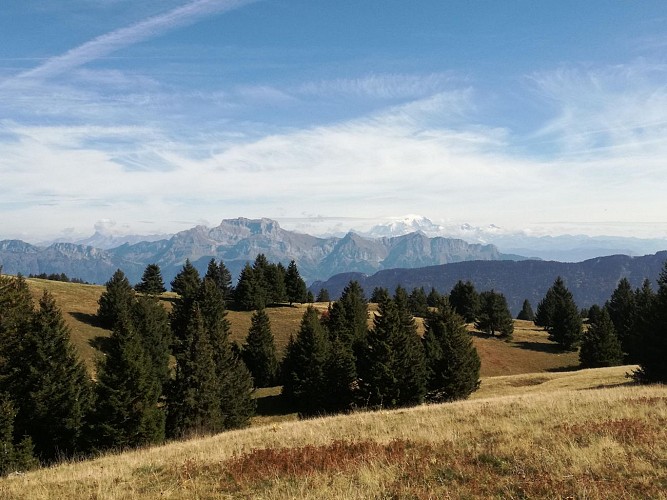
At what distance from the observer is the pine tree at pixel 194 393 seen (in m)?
35.8

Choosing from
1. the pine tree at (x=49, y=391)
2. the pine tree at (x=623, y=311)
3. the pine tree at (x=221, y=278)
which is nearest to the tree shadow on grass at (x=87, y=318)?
the pine tree at (x=221, y=278)

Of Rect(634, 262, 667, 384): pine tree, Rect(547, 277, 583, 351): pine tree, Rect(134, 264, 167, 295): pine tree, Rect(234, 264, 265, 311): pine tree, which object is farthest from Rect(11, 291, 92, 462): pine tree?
Rect(547, 277, 583, 351): pine tree

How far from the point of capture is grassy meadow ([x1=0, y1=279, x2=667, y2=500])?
8.88 meters

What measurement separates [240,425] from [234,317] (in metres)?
50.2

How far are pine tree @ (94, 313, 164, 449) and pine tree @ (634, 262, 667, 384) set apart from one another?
39.7 metres

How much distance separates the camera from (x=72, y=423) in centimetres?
3058

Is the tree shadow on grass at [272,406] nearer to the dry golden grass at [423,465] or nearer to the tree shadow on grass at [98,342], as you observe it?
the tree shadow on grass at [98,342]

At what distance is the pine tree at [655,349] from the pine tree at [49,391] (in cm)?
4545

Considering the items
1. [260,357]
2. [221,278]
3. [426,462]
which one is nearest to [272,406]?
[260,357]

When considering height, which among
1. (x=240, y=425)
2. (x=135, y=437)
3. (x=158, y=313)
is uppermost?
(x=158, y=313)

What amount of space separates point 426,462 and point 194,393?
98.0 ft

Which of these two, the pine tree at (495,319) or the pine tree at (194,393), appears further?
the pine tree at (495,319)

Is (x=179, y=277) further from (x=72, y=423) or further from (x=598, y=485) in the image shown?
(x=598, y=485)

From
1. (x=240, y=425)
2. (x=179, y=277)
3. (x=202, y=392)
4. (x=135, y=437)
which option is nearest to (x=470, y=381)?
(x=240, y=425)
